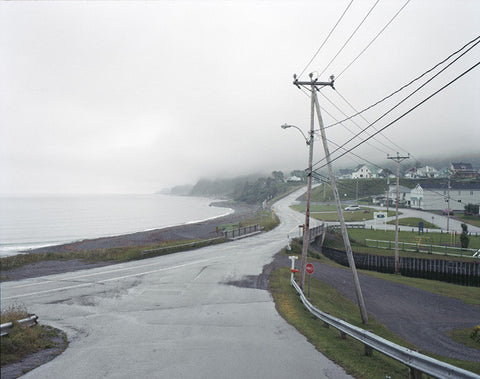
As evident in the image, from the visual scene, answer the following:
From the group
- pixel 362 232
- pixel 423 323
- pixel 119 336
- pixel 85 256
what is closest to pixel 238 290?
pixel 119 336

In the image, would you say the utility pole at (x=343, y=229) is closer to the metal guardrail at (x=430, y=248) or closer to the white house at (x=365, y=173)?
the metal guardrail at (x=430, y=248)

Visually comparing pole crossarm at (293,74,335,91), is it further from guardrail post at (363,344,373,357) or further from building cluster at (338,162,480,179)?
building cluster at (338,162,480,179)

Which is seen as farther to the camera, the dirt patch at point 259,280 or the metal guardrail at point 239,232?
the metal guardrail at point 239,232

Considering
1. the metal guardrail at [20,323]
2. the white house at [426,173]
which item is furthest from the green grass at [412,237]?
the white house at [426,173]

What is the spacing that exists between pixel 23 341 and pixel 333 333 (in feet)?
30.3

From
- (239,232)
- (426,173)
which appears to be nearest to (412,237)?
(239,232)

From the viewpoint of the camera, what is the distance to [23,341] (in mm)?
7258

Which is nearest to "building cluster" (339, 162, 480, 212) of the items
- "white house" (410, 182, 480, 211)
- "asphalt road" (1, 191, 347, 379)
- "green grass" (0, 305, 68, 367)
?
"white house" (410, 182, 480, 211)

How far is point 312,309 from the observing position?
11.7 m

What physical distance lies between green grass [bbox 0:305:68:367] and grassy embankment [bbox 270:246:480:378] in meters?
7.50

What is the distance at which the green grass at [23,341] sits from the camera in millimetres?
6719

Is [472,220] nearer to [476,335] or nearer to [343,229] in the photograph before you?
[476,335]

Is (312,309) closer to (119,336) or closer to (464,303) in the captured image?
(119,336)

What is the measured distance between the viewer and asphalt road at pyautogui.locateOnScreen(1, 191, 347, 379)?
6680 mm
